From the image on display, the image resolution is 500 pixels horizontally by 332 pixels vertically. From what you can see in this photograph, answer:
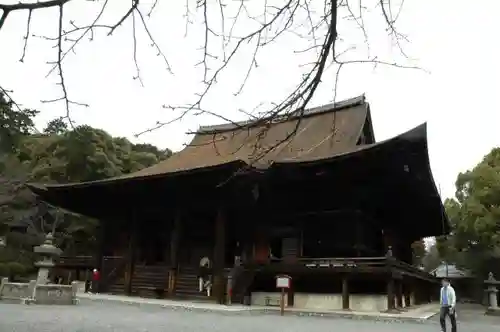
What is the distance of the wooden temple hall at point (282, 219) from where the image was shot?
1355 cm

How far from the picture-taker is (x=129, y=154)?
3516cm

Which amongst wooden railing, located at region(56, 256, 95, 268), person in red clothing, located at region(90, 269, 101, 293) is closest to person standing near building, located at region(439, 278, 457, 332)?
person in red clothing, located at region(90, 269, 101, 293)

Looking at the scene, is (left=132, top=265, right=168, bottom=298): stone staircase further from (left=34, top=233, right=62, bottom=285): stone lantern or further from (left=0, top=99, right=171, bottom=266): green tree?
(left=0, top=99, right=171, bottom=266): green tree

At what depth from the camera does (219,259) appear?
1527cm

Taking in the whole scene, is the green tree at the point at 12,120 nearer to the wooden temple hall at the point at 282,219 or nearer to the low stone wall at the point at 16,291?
the wooden temple hall at the point at 282,219

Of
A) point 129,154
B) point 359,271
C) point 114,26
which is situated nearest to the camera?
point 114,26

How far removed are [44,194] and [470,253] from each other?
25.3 m

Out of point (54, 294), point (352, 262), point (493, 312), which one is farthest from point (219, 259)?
point (493, 312)

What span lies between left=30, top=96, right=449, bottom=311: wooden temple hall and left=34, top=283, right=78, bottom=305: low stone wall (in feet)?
11.1

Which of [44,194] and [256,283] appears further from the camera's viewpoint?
[44,194]

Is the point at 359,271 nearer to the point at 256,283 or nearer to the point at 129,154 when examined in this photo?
the point at 256,283

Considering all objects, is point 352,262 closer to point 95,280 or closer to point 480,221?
point 95,280

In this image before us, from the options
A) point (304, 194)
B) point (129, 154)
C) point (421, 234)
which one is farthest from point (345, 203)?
point (129, 154)

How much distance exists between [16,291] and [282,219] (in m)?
8.84
